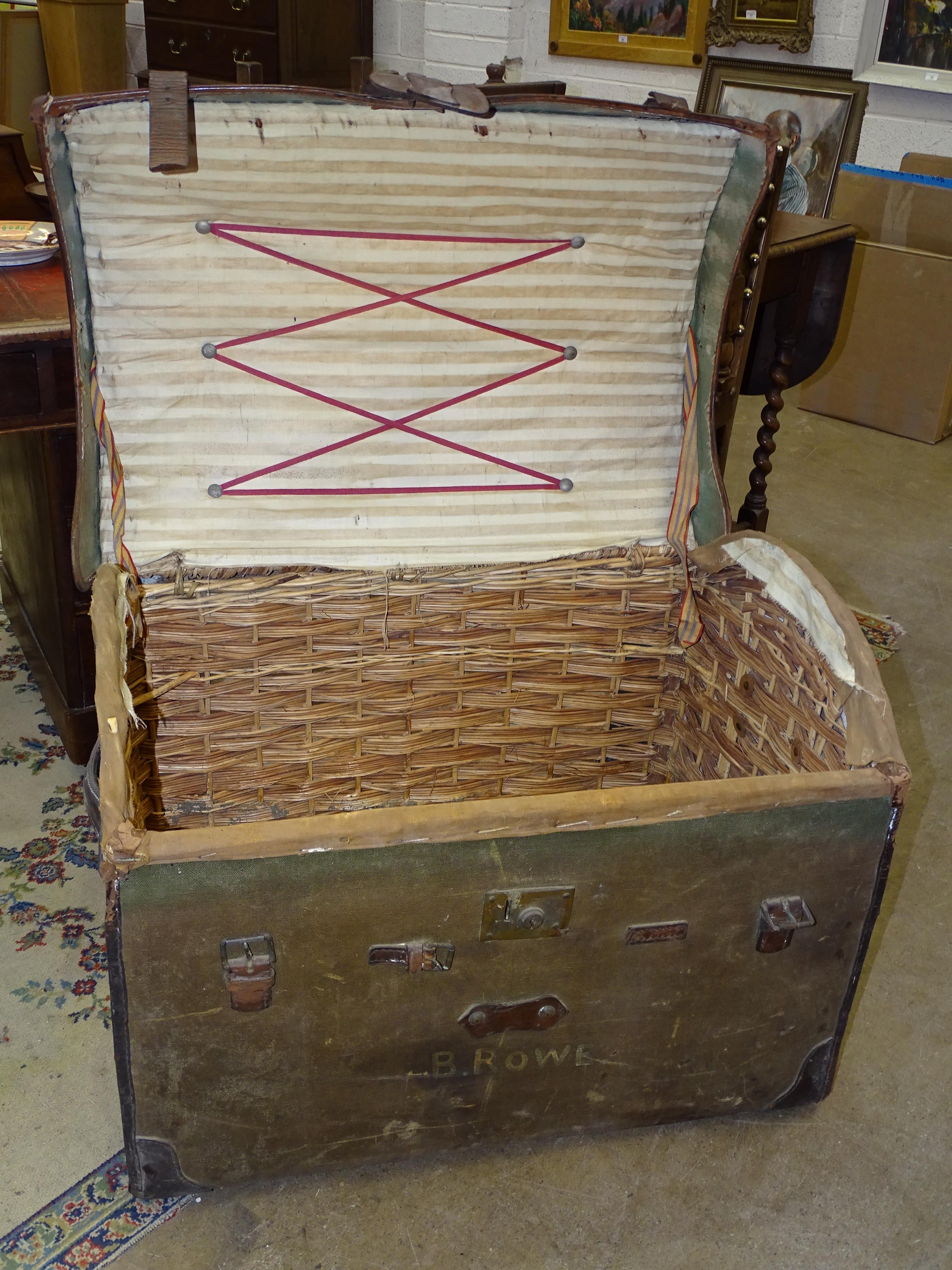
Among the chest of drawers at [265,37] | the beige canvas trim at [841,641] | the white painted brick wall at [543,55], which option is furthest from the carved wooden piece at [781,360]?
the chest of drawers at [265,37]

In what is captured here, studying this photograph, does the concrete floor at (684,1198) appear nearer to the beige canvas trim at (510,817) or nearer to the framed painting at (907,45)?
the beige canvas trim at (510,817)

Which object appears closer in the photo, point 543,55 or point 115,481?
point 115,481

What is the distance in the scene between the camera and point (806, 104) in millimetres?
3490

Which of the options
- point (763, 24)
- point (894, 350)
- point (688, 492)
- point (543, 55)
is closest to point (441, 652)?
point (688, 492)

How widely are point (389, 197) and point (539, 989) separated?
29.4 inches

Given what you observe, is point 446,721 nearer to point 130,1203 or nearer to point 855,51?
point 130,1203

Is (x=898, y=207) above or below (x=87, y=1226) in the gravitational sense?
above

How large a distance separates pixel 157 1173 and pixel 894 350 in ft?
9.48

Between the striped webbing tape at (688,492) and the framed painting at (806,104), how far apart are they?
2438 millimetres

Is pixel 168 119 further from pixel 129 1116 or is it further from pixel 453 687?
pixel 129 1116

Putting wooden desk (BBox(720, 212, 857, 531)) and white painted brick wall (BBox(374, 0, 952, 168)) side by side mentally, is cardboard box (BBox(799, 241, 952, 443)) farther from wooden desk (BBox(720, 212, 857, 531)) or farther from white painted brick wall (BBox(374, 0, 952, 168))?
wooden desk (BBox(720, 212, 857, 531))

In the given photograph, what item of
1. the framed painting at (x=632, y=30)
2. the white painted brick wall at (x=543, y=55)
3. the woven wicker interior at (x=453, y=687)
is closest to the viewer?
the woven wicker interior at (x=453, y=687)

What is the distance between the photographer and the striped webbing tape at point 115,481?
1138 mm

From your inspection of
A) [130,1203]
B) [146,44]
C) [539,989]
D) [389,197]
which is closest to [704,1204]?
[539,989]
